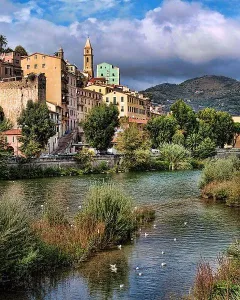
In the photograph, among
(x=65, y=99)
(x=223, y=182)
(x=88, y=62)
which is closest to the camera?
(x=223, y=182)

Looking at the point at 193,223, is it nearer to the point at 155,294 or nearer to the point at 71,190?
the point at 155,294

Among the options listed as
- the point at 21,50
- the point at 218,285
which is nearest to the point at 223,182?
the point at 218,285

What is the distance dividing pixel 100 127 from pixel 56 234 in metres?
71.9

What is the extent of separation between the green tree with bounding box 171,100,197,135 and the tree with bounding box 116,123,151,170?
2929cm

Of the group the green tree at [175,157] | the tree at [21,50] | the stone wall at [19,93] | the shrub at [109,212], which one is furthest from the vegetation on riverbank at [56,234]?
the tree at [21,50]

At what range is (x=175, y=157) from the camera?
320ft

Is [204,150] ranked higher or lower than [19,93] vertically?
lower

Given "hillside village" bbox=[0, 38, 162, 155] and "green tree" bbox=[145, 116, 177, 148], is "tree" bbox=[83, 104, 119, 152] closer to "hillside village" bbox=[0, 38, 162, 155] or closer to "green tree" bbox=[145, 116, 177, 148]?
"hillside village" bbox=[0, 38, 162, 155]

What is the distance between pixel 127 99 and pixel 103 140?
43.1m

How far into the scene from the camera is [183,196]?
51188 millimetres

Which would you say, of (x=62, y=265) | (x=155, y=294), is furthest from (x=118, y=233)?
(x=155, y=294)

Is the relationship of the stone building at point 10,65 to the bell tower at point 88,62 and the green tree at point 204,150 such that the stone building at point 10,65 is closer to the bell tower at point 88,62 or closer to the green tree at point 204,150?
the green tree at point 204,150

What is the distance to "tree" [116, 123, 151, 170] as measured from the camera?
92000 mm

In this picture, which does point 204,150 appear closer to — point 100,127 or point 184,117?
point 184,117
